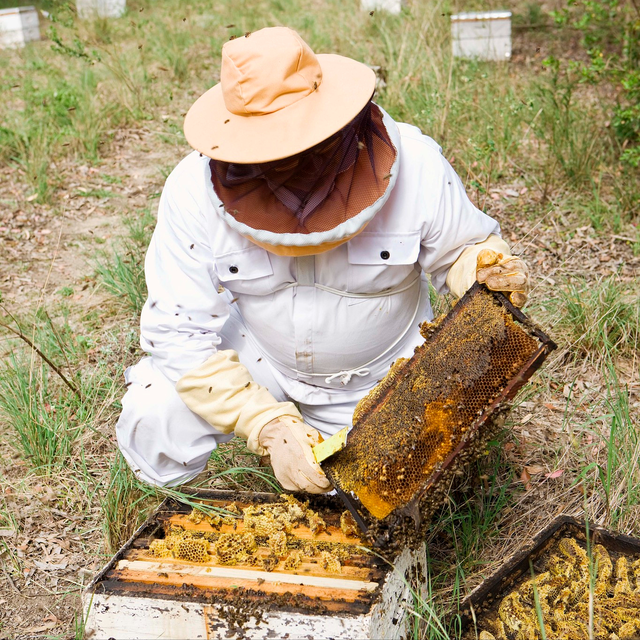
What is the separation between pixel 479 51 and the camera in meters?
6.54

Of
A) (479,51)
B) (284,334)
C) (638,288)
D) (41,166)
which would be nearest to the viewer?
(284,334)

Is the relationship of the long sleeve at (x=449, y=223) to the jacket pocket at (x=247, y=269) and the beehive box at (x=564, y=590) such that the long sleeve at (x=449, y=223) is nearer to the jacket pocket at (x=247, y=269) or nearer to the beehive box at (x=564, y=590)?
the jacket pocket at (x=247, y=269)

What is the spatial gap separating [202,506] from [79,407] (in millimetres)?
1330

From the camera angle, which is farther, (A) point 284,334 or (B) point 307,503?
(A) point 284,334

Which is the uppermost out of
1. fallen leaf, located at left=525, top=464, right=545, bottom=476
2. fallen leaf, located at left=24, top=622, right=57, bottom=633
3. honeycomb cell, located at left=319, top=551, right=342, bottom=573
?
honeycomb cell, located at left=319, top=551, right=342, bottom=573

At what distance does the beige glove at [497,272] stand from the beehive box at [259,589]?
0.88 meters

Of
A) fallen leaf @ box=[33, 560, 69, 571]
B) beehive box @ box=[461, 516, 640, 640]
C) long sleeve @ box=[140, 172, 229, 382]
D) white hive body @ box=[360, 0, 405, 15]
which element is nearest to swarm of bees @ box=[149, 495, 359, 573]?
beehive box @ box=[461, 516, 640, 640]

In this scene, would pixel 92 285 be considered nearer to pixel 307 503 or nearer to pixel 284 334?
pixel 284 334

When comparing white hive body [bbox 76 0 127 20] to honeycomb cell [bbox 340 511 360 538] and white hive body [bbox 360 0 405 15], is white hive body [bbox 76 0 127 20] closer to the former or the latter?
white hive body [bbox 360 0 405 15]

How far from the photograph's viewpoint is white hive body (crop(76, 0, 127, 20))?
8.91 meters

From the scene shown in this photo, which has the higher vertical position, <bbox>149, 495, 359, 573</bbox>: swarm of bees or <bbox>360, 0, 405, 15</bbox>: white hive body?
<bbox>360, 0, 405, 15</bbox>: white hive body

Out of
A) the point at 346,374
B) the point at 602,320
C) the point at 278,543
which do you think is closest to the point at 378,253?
the point at 346,374

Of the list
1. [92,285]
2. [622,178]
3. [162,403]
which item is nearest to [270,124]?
[162,403]

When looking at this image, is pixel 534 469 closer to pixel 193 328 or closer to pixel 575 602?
pixel 575 602
